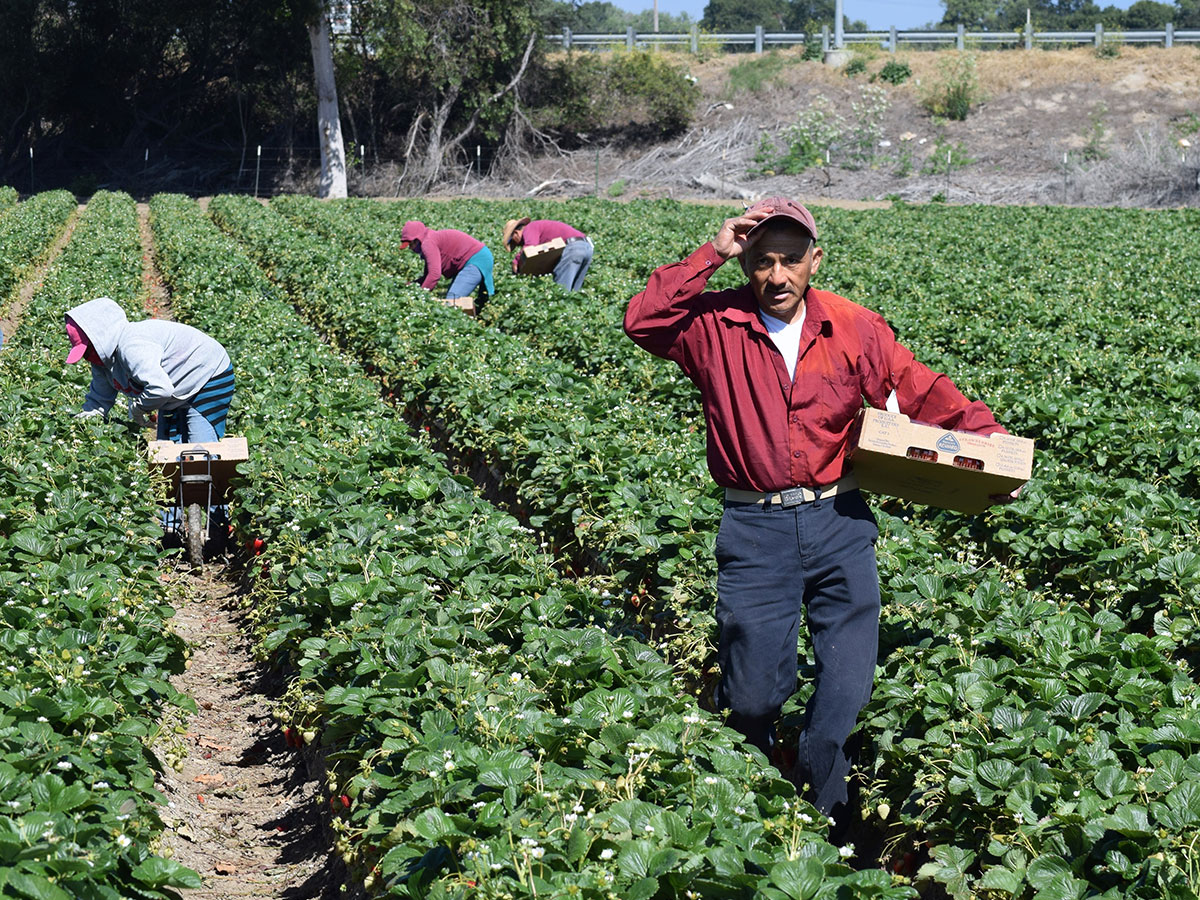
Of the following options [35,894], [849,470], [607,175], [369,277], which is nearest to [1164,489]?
[849,470]

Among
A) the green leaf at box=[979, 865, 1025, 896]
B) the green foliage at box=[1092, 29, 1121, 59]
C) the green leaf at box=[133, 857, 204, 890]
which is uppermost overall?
the green foliage at box=[1092, 29, 1121, 59]

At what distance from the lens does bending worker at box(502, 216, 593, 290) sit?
13.6 metres

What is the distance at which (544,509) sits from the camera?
22.4 feet

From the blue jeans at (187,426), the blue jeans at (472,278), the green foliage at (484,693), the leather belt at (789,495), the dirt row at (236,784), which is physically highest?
the blue jeans at (472,278)

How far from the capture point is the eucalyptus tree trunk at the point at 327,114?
120ft

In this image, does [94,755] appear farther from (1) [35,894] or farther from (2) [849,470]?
(2) [849,470]

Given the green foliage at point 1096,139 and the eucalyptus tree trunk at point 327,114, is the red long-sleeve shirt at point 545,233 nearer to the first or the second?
the eucalyptus tree trunk at point 327,114

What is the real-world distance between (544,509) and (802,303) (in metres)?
3.04

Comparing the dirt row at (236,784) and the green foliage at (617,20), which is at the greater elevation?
the green foliage at (617,20)

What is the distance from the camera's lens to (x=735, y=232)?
3.89m

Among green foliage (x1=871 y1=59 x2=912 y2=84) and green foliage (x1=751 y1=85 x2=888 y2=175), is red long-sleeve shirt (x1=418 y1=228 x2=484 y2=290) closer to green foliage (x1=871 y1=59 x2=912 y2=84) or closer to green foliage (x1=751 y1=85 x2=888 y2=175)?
green foliage (x1=751 y1=85 x2=888 y2=175)

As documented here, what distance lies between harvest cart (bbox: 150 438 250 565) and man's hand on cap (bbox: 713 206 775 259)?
13.8ft

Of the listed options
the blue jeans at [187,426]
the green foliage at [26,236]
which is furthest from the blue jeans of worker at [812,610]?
the green foliage at [26,236]

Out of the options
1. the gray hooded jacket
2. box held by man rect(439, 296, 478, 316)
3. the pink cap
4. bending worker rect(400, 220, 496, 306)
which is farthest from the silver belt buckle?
bending worker rect(400, 220, 496, 306)
